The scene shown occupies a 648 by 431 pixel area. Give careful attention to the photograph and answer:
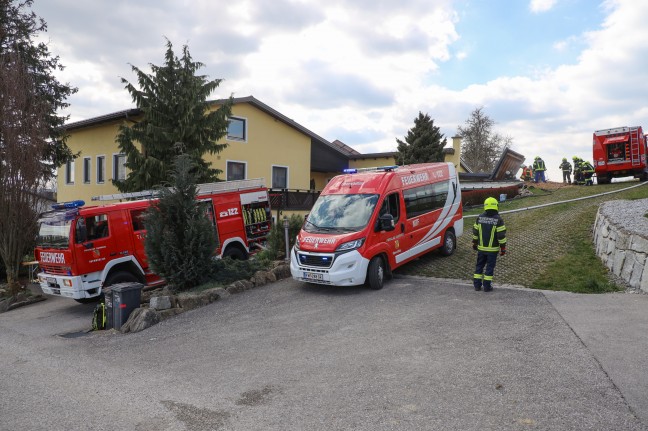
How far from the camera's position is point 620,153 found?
23297 millimetres

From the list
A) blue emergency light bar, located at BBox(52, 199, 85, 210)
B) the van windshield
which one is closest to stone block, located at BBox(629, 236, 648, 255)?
the van windshield

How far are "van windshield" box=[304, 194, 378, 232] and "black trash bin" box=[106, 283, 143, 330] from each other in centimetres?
401

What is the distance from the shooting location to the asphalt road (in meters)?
4.45

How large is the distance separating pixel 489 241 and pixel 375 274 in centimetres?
245

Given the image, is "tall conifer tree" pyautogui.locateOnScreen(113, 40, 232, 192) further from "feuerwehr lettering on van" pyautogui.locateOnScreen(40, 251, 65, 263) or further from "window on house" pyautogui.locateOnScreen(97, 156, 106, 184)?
"window on house" pyautogui.locateOnScreen(97, 156, 106, 184)

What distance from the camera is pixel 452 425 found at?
412cm

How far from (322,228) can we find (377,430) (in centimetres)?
634

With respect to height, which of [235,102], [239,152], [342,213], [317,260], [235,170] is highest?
[235,102]

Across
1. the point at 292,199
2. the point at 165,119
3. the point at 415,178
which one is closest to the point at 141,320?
the point at 415,178

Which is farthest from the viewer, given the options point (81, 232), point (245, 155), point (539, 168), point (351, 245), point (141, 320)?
point (539, 168)

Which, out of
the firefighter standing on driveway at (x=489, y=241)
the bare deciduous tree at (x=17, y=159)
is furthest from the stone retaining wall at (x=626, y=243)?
the bare deciduous tree at (x=17, y=159)

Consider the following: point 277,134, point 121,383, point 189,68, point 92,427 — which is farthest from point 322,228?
point 277,134

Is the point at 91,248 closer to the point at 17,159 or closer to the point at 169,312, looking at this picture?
the point at 169,312

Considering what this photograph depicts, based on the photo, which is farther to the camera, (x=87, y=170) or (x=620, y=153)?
(x=87, y=170)
